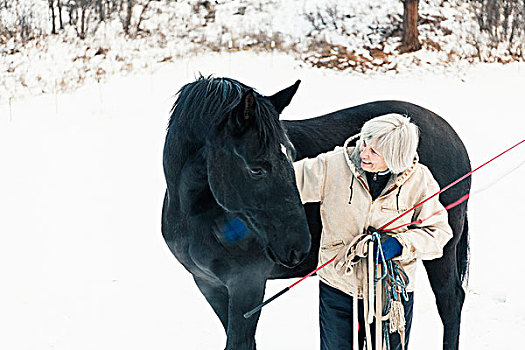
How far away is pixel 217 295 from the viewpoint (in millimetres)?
2832

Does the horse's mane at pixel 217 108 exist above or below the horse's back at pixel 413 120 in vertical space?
above

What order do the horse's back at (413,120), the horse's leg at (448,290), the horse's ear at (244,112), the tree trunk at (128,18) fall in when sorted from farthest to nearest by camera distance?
the tree trunk at (128,18), the horse's leg at (448,290), the horse's back at (413,120), the horse's ear at (244,112)

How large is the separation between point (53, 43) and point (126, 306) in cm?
700

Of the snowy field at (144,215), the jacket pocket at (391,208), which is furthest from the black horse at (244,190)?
the snowy field at (144,215)

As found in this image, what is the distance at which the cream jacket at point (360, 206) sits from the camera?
240 cm

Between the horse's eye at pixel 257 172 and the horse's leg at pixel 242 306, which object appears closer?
the horse's eye at pixel 257 172

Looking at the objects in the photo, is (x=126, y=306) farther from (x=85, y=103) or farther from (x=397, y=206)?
(x=85, y=103)

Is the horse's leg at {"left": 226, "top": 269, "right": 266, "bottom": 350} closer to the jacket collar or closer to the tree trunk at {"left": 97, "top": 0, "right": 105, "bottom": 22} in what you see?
the jacket collar

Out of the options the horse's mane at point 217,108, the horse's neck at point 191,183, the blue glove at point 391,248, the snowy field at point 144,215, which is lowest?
the snowy field at point 144,215

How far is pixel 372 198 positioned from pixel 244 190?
62 cm

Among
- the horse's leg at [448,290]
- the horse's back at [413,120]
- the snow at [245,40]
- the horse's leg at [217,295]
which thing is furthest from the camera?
the snow at [245,40]

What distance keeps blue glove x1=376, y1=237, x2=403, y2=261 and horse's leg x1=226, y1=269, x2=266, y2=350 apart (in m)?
0.60

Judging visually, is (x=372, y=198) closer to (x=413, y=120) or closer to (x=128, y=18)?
(x=413, y=120)

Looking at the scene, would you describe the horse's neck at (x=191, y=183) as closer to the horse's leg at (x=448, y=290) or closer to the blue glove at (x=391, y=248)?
the blue glove at (x=391, y=248)
